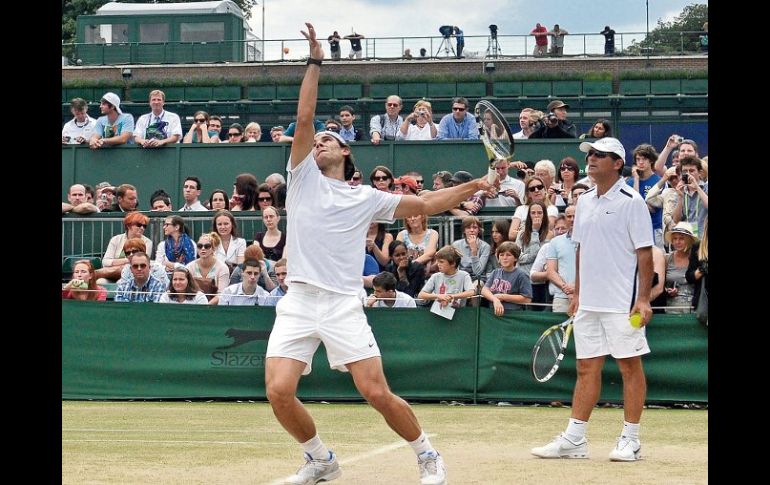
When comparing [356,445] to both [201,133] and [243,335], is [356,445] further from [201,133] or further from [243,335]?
[201,133]

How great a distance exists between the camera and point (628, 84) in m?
44.2

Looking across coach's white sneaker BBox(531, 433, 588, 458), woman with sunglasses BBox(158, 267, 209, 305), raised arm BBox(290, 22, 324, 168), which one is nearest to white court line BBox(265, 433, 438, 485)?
coach's white sneaker BBox(531, 433, 588, 458)

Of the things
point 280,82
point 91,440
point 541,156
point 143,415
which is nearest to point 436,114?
point 280,82

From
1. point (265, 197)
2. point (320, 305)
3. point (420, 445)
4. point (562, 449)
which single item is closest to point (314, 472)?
point (420, 445)

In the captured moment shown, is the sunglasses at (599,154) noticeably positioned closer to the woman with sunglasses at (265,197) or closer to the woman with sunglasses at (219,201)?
the woman with sunglasses at (265,197)

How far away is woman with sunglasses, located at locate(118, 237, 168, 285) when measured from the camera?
599 inches

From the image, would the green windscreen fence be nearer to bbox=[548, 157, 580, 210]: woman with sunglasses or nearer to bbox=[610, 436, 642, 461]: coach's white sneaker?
bbox=[548, 157, 580, 210]: woman with sunglasses

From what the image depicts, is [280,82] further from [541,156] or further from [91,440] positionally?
[91,440]

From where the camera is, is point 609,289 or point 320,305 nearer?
point 320,305

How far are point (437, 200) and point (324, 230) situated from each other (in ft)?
2.58

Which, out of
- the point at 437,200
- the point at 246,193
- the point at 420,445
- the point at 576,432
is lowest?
the point at 576,432

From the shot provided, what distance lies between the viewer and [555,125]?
757 inches
